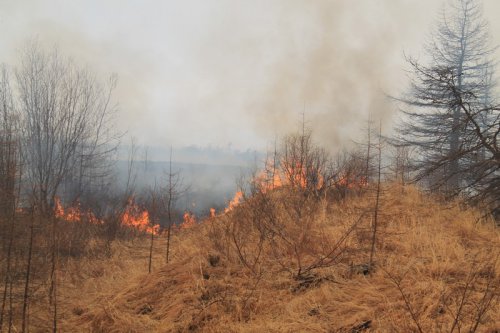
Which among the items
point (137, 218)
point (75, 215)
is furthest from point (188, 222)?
point (75, 215)

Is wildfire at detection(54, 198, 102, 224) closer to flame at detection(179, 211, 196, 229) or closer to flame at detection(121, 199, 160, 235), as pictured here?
flame at detection(121, 199, 160, 235)

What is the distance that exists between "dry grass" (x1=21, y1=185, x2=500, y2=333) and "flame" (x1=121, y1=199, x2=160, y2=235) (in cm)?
673

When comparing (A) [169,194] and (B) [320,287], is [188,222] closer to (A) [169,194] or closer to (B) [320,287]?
(A) [169,194]

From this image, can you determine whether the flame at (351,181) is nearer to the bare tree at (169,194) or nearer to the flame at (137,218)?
the bare tree at (169,194)

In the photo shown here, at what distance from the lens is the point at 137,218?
15.1 meters

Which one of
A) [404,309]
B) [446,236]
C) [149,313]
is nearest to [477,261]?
[446,236]

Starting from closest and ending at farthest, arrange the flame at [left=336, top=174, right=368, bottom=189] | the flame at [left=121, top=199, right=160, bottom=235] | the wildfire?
1. the flame at [left=336, top=174, right=368, bottom=189]
2. the wildfire
3. the flame at [left=121, top=199, right=160, bottom=235]

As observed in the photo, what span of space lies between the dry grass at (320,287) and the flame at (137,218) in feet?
22.1

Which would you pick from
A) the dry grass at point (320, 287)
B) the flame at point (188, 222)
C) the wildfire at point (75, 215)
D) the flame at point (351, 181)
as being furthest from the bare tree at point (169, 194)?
the flame at point (351, 181)

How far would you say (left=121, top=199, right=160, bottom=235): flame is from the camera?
13.2 m

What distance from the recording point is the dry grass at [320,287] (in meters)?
3.18

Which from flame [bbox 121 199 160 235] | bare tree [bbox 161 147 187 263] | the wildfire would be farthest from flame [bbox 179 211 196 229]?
bare tree [bbox 161 147 187 263]

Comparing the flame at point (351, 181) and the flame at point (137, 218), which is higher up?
the flame at point (351, 181)

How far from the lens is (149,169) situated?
5194 cm
